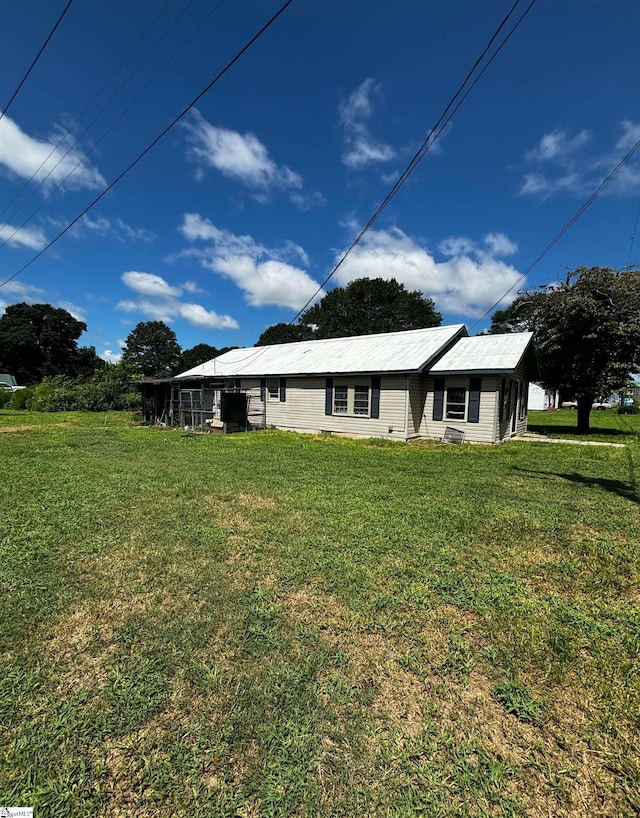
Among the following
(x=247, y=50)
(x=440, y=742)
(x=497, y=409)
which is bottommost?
(x=440, y=742)

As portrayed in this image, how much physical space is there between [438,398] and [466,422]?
1276mm

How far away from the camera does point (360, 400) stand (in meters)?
14.1

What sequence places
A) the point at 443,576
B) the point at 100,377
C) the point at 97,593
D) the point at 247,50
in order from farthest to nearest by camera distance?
1. the point at 100,377
2. the point at 247,50
3. the point at 443,576
4. the point at 97,593

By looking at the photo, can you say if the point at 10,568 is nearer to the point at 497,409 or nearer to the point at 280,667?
the point at 280,667

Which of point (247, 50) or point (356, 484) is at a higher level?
point (247, 50)

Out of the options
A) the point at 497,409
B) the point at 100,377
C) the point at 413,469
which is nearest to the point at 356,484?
the point at 413,469

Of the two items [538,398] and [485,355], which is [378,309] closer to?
[538,398]

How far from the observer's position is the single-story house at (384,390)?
1244cm

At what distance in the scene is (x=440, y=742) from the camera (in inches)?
76.3

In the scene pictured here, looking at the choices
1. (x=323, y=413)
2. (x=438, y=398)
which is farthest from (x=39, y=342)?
(x=438, y=398)

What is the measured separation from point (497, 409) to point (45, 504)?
39.7ft

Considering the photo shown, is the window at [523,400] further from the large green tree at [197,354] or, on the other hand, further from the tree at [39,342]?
the tree at [39,342]

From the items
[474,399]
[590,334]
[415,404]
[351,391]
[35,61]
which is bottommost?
[415,404]

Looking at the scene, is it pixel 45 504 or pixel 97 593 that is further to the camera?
pixel 45 504
